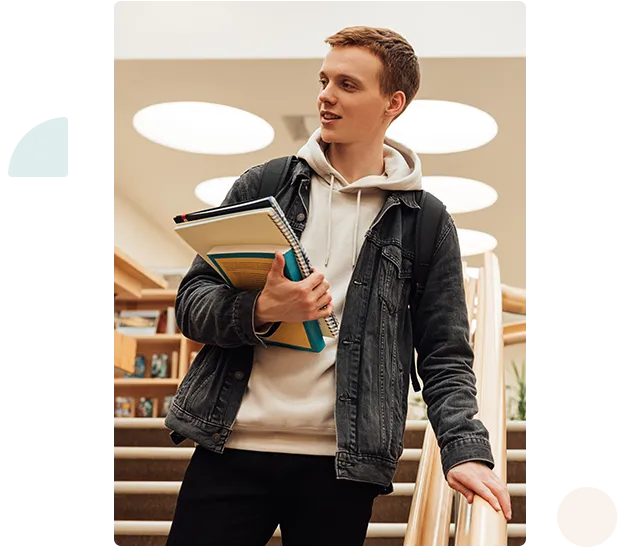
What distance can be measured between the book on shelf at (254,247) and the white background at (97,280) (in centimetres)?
34

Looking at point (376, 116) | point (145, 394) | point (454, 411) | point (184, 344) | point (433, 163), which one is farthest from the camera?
point (433, 163)

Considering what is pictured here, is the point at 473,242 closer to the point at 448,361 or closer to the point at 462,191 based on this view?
the point at 462,191

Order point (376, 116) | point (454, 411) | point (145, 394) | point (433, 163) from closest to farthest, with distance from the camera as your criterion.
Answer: point (454, 411)
point (376, 116)
point (145, 394)
point (433, 163)

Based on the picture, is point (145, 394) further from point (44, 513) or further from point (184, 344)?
point (44, 513)

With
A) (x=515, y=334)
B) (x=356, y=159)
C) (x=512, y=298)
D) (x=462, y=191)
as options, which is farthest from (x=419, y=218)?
(x=462, y=191)

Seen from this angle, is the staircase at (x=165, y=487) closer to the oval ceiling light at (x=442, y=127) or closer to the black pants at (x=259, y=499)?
the black pants at (x=259, y=499)

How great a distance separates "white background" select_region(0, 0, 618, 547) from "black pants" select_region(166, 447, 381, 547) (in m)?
0.27

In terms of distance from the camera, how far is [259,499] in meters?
1.36

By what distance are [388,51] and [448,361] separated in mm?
558

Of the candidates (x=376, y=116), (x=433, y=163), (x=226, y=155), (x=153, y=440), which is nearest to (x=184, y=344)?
(x=226, y=155)
